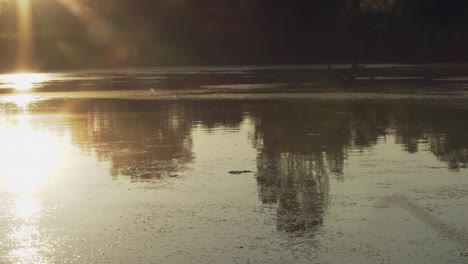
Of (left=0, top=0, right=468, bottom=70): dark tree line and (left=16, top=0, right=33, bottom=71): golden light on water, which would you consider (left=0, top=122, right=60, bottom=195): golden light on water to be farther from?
(left=0, top=0, right=468, bottom=70): dark tree line

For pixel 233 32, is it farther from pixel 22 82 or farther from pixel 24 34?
pixel 22 82

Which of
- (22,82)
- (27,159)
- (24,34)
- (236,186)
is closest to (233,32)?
(24,34)

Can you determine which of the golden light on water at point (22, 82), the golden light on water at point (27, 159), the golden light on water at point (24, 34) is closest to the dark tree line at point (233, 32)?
the golden light on water at point (24, 34)

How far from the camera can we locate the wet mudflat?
24.5 feet

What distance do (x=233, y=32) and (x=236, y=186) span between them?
6956 centimetres

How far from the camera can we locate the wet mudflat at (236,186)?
294 inches

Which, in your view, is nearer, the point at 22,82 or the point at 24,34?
the point at 22,82

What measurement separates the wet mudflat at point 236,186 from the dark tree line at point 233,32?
52780 mm

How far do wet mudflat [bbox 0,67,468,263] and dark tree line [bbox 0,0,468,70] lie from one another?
52.8 metres

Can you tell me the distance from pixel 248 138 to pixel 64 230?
760 cm

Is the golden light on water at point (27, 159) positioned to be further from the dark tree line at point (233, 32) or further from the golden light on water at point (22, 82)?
Answer: the dark tree line at point (233, 32)

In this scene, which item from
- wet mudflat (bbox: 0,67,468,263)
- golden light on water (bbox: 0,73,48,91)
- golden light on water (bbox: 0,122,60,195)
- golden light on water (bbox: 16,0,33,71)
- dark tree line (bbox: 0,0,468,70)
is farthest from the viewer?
dark tree line (bbox: 0,0,468,70)

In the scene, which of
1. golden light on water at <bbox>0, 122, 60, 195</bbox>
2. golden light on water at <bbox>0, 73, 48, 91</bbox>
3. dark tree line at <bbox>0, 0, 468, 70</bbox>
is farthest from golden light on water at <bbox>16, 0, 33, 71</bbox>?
golden light on water at <bbox>0, 122, 60, 195</bbox>

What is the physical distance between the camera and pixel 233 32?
7944cm
